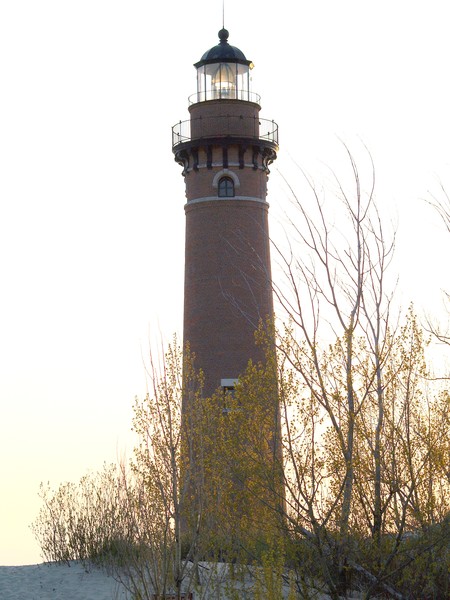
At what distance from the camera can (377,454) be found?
56.4 ft

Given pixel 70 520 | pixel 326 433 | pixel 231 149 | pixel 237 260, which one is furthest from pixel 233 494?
pixel 231 149

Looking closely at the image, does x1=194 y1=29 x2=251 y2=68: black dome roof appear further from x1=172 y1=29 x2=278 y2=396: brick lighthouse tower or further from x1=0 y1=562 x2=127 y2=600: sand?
x1=0 y1=562 x2=127 y2=600: sand

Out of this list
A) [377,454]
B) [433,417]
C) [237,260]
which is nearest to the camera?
[377,454]

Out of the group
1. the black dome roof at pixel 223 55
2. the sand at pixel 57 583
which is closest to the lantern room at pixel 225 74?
the black dome roof at pixel 223 55

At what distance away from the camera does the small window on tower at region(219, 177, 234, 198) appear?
31.1 meters

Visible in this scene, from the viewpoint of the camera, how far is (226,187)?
3133 centimetres

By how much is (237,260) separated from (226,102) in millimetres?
5409

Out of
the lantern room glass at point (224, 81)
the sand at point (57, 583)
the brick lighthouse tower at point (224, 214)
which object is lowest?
the sand at point (57, 583)

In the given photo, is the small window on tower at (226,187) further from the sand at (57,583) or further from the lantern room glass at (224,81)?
the sand at (57,583)

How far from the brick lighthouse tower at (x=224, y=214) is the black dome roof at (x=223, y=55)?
0.11 ft

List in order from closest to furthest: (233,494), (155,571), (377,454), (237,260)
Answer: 1. (155,571)
2. (377,454)
3. (233,494)
4. (237,260)

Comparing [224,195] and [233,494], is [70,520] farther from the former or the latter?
[224,195]

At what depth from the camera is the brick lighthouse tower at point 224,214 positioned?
29812 mm

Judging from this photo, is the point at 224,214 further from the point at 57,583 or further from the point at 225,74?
the point at 57,583
